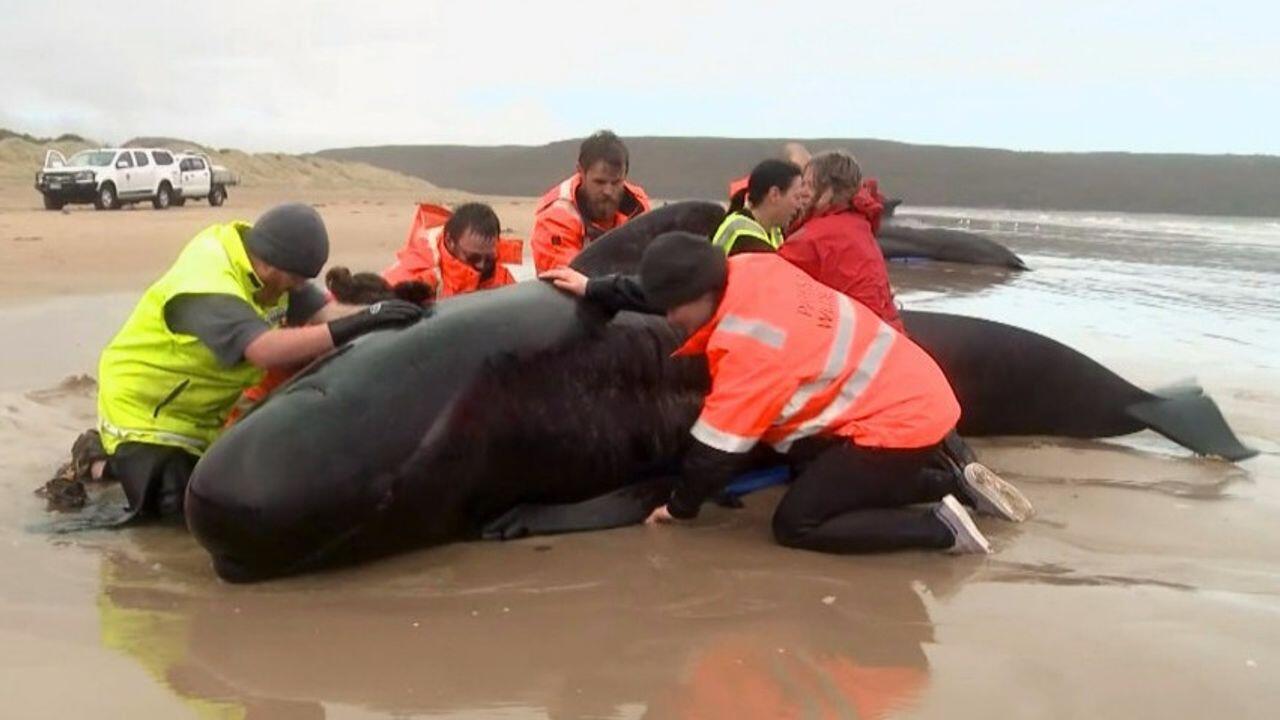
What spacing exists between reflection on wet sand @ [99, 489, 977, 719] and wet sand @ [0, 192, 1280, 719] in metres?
0.01

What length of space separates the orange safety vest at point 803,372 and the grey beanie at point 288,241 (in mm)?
1506

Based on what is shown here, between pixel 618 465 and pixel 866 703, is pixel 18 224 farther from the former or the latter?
pixel 866 703

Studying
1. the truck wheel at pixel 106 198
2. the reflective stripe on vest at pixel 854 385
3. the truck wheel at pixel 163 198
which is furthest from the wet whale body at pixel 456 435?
the truck wheel at pixel 163 198

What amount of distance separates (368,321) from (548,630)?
158 centimetres

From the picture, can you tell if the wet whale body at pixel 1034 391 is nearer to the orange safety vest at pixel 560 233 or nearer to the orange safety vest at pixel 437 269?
the orange safety vest at pixel 560 233

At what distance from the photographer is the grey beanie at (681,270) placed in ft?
16.4

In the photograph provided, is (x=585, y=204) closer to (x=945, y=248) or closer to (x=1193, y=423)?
(x=1193, y=423)

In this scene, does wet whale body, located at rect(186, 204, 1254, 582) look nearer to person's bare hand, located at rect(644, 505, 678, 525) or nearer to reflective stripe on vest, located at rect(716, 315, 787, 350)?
person's bare hand, located at rect(644, 505, 678, 525)

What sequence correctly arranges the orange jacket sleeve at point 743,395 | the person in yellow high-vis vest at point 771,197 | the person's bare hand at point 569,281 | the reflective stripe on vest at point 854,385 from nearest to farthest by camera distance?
the orange jacket sleeve at point 743,395
the reflective stripe on vest at point 854,385
the person's bare hand at point 569,281
the person in yellow high-vis vest at point 771,197

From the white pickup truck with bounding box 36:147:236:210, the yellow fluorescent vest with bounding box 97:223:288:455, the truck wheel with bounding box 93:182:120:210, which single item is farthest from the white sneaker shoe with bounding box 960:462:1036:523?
the truck wheel with bounding box 93:182:120:210

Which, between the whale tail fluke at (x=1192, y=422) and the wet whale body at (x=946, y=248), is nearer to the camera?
the whale tail fluke at (x=1192, y=422)

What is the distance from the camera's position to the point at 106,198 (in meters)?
29.3

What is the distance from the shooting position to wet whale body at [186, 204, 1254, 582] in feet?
15.0

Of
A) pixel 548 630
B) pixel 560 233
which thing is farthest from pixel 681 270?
pixel 560 233
